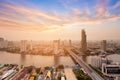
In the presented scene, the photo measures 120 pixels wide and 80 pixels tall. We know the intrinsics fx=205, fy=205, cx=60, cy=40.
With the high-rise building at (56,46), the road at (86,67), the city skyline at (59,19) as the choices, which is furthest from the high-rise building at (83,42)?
the high-rise building at (56,46)

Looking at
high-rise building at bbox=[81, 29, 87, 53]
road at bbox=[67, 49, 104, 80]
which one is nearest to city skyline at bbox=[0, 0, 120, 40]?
high-rise building at bbox=[81, 29, 87, 53]

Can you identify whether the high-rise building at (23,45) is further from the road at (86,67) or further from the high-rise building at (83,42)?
the high-rise building at (83,42)

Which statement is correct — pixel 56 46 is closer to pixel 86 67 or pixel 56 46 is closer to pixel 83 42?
pixel 83 42

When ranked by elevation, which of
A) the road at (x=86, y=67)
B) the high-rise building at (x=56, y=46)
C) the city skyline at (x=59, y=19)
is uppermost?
the city skyline at (x=59, y=19)

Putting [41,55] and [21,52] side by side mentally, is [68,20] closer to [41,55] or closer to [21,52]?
[41,55]

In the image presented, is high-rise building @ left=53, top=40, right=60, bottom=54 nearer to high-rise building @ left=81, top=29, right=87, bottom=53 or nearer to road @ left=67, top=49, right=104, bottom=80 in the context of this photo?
road @ left=67, top=49, right=104, bottom=80

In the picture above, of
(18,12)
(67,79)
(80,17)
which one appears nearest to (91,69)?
(67,79)

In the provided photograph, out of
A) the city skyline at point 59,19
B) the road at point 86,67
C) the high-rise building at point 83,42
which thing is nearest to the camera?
the road at point 86,67
